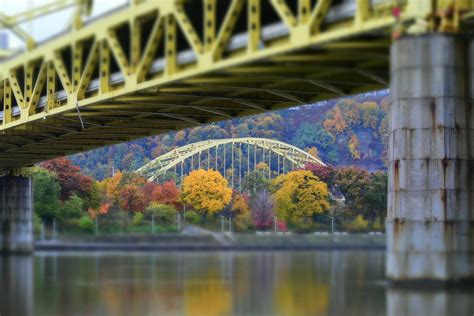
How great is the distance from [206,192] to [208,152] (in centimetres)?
3578

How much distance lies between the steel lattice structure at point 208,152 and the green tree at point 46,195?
25272mm

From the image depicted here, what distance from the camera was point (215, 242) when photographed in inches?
4542

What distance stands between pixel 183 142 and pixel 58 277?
14329cm

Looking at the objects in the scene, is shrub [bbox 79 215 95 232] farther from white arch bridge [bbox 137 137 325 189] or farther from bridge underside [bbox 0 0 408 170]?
bridge underside [bbox 0 0 408 170]

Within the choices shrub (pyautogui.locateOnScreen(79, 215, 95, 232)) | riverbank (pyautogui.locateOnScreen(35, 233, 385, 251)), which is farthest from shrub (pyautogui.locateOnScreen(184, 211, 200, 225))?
shrub (pyautogui.locateOnScreen(79, 215, 95, 232))

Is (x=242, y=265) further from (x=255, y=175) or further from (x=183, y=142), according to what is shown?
(x=183, y=142)

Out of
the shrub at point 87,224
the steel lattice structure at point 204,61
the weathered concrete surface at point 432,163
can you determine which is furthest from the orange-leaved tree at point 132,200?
the weathered concrete surface at point 432,163

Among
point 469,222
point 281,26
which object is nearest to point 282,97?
point 281,26

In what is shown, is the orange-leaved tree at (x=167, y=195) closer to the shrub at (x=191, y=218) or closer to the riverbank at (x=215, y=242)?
the shrub at (x=191, y=218)

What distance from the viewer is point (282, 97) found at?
184 feet

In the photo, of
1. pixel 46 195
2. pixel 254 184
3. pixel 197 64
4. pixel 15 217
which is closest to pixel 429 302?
pixel 197 64

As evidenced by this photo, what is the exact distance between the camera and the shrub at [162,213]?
125 meters

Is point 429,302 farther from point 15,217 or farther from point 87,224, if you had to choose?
point 87,224

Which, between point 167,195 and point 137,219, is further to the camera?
point 167,195
